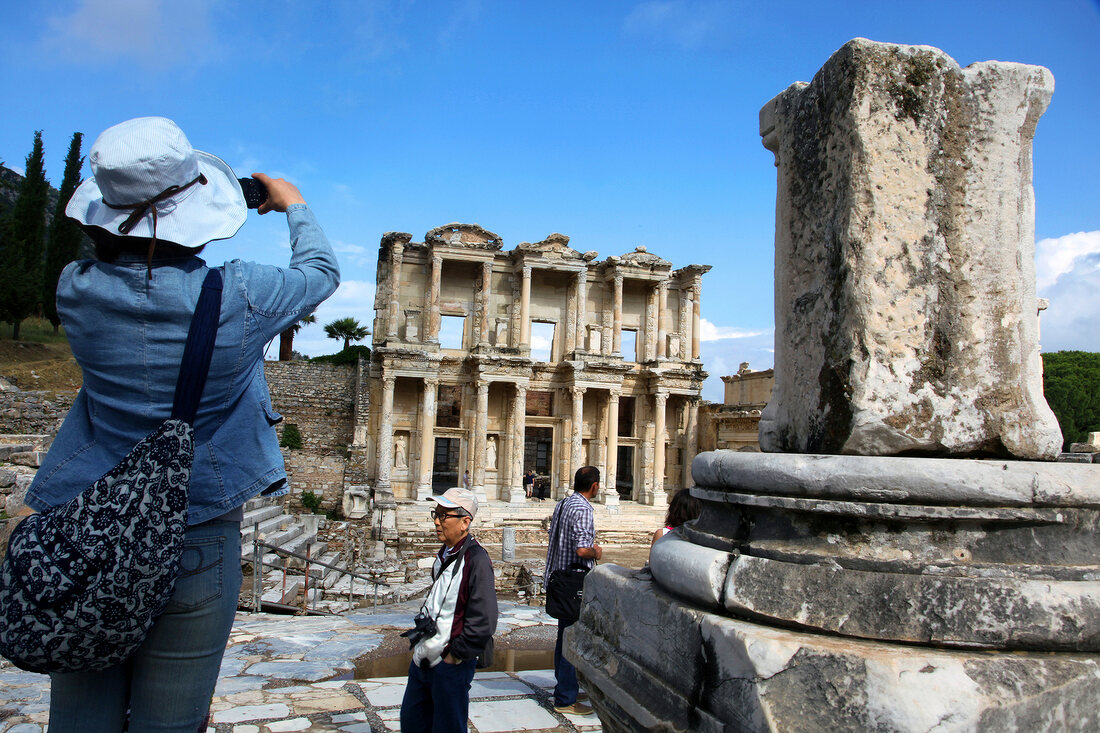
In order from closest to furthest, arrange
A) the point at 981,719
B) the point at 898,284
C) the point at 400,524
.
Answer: the point at 981,719, the point at 898,284, the point at 400,524

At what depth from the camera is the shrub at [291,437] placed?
85.7 ft

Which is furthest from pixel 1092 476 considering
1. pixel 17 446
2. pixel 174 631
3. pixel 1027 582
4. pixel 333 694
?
pixel 17 446

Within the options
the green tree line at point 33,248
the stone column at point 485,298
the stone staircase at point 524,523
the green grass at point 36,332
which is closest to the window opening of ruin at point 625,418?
the stone staircase at point 524,523

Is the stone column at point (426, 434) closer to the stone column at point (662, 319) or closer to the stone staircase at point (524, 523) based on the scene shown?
the stone staircase at point (524, 523)

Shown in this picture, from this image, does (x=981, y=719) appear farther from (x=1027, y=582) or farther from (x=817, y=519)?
(x=817, y=519)

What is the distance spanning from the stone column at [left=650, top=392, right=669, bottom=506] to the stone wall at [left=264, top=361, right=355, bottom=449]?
11.3 metres

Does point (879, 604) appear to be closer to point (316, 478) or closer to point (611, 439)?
point (316, 478)

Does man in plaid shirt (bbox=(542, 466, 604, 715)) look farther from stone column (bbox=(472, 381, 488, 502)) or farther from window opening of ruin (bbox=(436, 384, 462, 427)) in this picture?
window opening of ruin (bbox=(436, 384, 462, 427))

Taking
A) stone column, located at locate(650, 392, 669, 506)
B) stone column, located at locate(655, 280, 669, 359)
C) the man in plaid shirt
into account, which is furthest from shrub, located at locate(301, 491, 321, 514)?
the man in plaid shirt

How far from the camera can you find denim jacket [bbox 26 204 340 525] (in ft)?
5.08

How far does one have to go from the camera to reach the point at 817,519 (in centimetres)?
208

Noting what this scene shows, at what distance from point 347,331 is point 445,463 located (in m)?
8.14

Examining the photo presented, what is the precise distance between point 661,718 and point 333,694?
3.11 meters

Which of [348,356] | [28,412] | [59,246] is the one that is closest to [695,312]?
[348,356]
